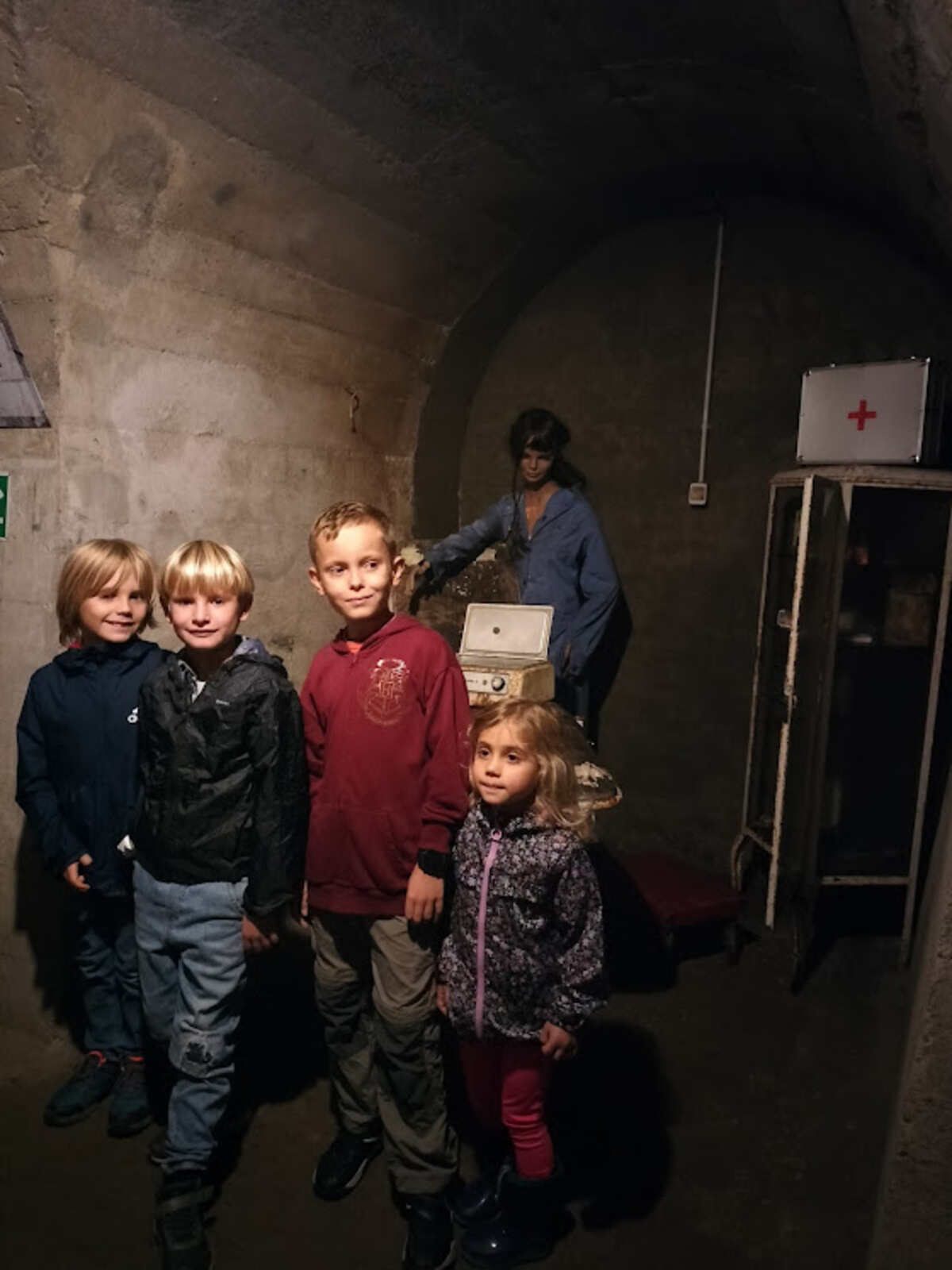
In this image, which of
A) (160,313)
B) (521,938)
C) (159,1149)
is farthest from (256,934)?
(160,313)

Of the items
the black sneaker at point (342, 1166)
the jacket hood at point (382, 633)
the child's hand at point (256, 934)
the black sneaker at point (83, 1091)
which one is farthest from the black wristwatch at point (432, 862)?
the black sneaker at point (83, 1091)

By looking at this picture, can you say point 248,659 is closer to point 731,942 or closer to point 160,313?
point 160,313

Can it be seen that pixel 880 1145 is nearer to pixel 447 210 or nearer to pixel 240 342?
pixel 240 342

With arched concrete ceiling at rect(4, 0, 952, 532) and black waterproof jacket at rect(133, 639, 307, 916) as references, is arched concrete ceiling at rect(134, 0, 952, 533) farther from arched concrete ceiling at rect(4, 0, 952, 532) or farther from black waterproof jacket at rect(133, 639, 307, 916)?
black waterproof jacket at rect(133, 639, 307, 916)

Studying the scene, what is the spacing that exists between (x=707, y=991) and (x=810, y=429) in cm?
255

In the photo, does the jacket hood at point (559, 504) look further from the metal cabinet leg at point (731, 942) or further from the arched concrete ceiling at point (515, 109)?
the metal cabinet leg at point (731, 942)

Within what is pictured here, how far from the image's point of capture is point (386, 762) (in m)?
2.53

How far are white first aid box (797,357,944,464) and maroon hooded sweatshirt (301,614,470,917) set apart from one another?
8.05 feet

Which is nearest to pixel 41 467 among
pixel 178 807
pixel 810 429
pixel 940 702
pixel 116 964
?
pixel 178 807

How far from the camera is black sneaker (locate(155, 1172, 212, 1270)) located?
8.00ft

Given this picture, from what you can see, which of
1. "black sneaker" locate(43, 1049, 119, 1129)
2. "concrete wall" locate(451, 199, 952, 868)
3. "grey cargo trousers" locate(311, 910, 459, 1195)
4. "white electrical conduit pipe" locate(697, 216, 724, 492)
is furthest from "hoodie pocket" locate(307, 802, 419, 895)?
"white electrical conduit pipe" locate(697, 216, 724, 492)

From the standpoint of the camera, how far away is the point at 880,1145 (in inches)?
121

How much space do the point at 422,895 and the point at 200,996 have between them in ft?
2.35

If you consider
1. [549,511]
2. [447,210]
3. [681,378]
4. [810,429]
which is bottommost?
[549,511]
